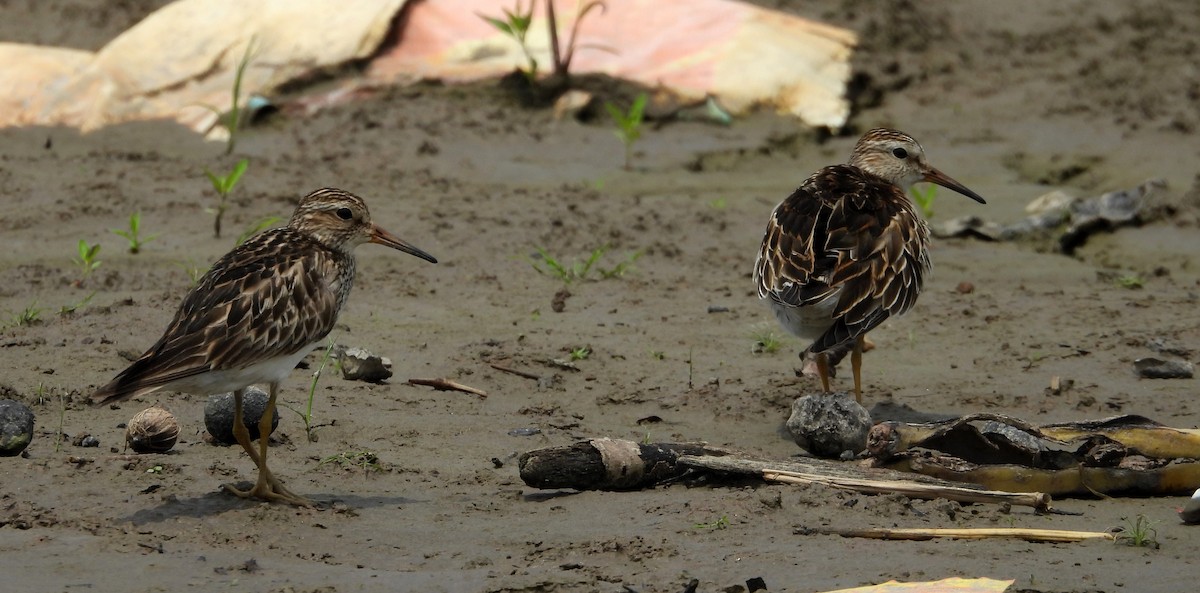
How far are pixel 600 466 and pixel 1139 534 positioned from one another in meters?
1.91

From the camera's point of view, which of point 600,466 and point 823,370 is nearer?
point 600,466

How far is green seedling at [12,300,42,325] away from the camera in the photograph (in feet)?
25.1

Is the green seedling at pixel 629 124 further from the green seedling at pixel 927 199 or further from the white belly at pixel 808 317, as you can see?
the white belly at pixel 808 317

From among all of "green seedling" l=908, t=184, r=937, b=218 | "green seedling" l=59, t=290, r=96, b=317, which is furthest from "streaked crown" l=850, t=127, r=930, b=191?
"green seedling" l=59, t=290, r=96, b=317

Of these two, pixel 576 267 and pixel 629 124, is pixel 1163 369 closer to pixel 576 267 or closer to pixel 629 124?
pixel 576 267

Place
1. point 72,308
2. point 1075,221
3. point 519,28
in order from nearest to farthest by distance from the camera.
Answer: point 72,308 → point 1075,221 → point 519,28

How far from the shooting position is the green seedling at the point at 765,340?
316 inches

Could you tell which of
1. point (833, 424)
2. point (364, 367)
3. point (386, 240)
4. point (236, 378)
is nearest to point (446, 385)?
point (364, 367)

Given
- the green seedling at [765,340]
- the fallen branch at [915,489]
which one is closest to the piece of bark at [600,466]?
the fallen branch at [915,489]

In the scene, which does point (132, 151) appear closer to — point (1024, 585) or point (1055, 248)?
point (1055, 248)

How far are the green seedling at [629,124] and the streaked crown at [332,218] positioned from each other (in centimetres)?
415

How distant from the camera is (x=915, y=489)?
5641 mm

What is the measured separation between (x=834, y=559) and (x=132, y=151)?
7.49 m

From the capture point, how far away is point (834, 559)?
16.7 ft
